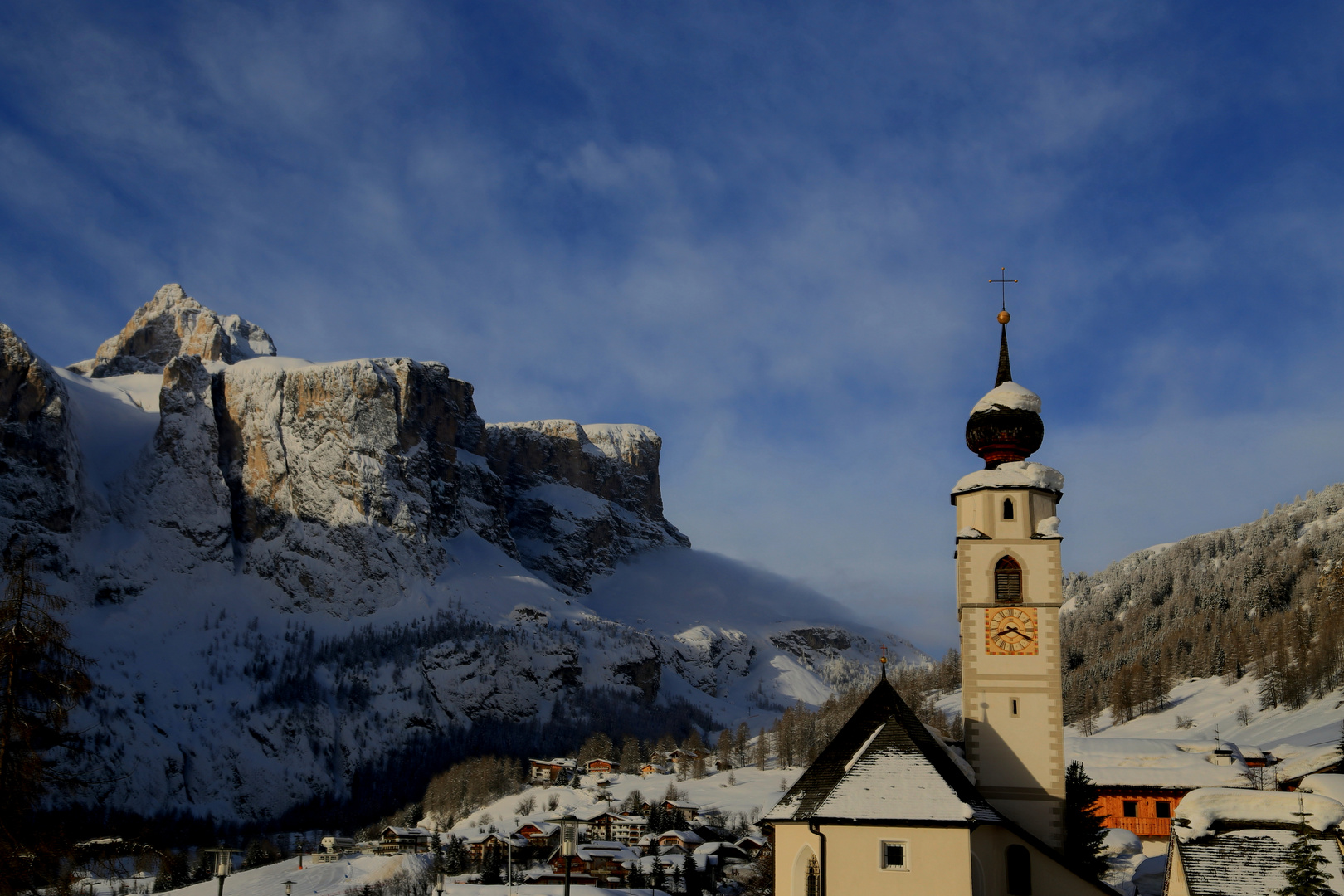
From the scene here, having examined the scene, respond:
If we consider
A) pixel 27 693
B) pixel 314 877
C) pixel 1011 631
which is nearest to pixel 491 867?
pixel 314 877

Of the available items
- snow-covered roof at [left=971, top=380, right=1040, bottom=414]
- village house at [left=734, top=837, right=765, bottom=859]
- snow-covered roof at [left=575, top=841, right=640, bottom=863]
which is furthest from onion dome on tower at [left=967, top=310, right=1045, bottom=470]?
Answer: village house at [left=734, top=837, right=765, bottom=859]

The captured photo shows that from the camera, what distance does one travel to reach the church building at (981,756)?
35250 millimetres

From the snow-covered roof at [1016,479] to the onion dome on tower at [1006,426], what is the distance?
120 cm

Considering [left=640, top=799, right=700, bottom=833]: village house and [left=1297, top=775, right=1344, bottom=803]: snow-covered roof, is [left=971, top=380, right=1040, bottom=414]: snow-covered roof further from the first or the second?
[left=640, top=799, right=700, bottom=833]: village house

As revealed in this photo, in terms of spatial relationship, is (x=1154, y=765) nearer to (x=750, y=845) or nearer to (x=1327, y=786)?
(x=750, y=845)

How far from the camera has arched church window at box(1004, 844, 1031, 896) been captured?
38.3 meters

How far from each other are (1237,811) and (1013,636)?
1115cm

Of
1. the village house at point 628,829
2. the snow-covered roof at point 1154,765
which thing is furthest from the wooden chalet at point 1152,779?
the village house at point 628,829

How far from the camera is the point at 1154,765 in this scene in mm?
89750

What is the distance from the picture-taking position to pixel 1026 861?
126 feet

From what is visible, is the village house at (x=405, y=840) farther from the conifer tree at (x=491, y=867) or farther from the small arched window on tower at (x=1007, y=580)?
the small arched window on tower at (x=1007, y=580)

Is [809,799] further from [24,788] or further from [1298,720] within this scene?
[1298,720]

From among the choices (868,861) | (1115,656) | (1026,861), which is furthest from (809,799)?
(1115,656)

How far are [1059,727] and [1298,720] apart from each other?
322ft
